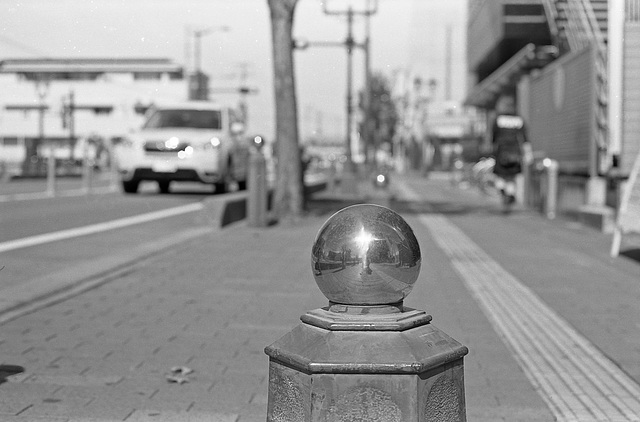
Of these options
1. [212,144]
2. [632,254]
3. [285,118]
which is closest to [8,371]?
[632,254]

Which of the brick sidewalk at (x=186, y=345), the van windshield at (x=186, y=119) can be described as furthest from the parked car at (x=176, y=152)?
the brick sidewalk at (x=186, y=345)

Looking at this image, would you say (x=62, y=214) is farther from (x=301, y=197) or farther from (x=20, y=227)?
(x=301, y=197)

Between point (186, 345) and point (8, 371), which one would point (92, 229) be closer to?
point (186, 345)

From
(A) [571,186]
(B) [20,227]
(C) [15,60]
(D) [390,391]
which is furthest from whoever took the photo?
(A) [571,186]

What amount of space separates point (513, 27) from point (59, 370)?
33412 millimetres

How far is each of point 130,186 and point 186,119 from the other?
1.70m

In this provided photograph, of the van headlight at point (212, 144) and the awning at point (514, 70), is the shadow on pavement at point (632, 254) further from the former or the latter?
the awning at point (514, 70)

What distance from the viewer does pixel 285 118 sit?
14203 millimetres

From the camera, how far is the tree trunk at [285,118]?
45.2 feet

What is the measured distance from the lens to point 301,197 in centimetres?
1441

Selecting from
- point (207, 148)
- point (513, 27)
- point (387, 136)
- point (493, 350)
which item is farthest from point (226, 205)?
point (387, 136)

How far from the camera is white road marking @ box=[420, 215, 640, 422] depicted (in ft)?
13.6

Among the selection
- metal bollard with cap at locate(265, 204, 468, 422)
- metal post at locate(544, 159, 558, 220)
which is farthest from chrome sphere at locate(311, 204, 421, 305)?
metal post at locate(544, 159, 558, 220)

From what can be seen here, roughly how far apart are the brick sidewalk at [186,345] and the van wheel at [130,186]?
1032cm
